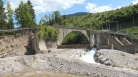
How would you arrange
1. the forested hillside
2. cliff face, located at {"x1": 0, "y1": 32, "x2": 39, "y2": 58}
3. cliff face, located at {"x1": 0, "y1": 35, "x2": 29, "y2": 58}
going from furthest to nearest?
the forested hillside, cliff face, located at {"x1": 0, "y1": 32, "x2": 39, "y2": 58}, cliff face, located at {"x1": 0, "y1": 35, "x2": 29, "y2": 58}

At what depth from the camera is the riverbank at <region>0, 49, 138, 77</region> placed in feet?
180

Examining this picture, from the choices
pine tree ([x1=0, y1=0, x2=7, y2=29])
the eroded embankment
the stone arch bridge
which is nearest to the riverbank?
the eroded embankment

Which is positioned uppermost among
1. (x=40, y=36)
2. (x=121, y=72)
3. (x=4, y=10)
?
(x=4, y=10)

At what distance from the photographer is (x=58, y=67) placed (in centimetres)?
5856

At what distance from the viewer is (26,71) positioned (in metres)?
56.6

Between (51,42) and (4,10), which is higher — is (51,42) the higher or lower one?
the lower one

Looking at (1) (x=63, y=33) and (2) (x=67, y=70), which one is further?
(1) (x=63, y=33)

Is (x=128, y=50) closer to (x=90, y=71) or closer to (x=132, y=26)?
(x=90, y=71)

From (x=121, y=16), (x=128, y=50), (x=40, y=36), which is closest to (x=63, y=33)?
(x=40, y=36)

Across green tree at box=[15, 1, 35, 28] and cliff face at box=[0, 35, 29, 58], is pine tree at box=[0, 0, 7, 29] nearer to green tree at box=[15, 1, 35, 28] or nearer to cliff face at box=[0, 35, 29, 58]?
green tree at box=[15, 1, 35, 28]

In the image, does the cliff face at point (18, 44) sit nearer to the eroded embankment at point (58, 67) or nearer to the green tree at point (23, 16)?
the green tree at point (23, 16)

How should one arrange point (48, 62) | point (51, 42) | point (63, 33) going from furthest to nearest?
point (63, 33) < point (51, 42) < point (48, 62)

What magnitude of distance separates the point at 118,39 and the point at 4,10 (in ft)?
113

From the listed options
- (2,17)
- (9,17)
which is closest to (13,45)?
(2,17)
